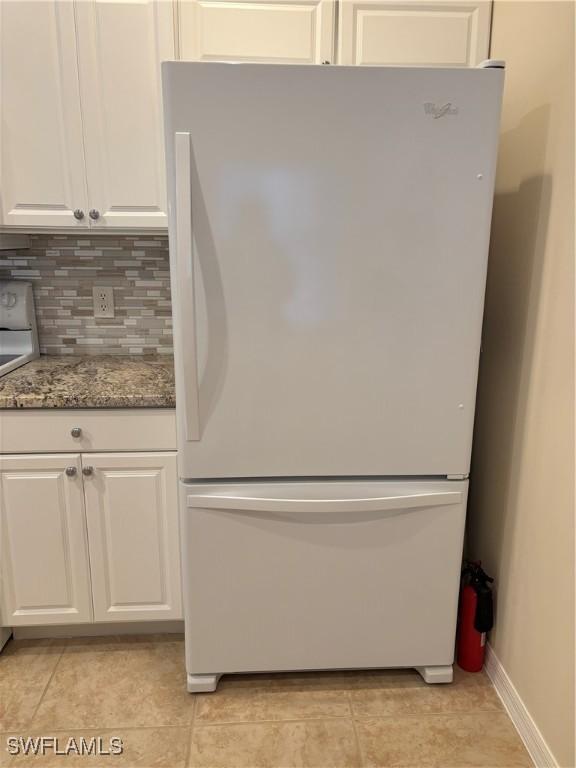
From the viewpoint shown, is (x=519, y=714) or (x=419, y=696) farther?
(x=419, y=696)

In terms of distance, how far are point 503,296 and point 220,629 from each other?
4.17ft

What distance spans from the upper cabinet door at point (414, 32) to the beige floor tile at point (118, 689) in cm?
194

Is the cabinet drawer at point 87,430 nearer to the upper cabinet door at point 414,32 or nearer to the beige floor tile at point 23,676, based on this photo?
the beige floor tile at point 23,676

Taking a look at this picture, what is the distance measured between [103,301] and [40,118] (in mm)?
657

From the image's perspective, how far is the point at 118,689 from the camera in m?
1.74

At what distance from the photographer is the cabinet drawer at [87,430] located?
169 cm

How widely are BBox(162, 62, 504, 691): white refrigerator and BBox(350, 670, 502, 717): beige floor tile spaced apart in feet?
0.25

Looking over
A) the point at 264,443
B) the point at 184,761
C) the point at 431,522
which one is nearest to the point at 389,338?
the point at 264,443

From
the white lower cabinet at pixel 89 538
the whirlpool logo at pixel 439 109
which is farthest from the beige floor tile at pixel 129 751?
the whirlpool logo at pixel 439 109

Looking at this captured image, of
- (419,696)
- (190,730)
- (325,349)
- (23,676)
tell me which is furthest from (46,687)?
(325,349)

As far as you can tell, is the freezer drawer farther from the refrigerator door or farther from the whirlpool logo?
the whirlpool logo

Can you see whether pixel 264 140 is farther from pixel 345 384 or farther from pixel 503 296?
pixel 503 296

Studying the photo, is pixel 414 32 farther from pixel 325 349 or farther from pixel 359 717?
pixel 359 717

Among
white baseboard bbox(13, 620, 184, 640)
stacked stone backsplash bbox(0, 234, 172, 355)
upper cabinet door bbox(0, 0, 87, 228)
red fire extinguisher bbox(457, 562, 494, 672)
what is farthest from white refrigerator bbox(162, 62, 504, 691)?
stacked stone backsplash bbox(0, 234, 172, 355)
